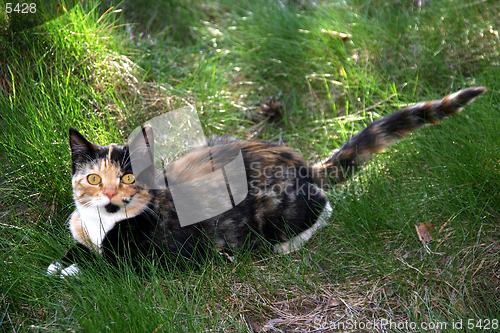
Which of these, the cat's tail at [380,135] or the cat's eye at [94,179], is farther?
the cat's tail at [380,135]

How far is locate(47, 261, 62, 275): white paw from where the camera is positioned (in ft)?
7.85

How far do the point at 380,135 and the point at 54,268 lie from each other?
6.88ft

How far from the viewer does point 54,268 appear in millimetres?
2418

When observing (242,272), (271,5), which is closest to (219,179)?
(242,272)

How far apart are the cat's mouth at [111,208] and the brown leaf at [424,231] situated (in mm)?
1633

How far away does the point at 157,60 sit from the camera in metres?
4.23

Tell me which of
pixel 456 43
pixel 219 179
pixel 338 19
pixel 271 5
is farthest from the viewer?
pixel 271 5

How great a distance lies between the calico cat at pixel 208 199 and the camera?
2.44 m

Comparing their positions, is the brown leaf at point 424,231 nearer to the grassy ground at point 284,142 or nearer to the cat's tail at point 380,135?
the grassy ground at point 284,142

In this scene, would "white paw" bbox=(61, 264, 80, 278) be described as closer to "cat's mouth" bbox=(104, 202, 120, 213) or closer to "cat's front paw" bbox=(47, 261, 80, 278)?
"cat's front paw" bbox=(47, 261, 80, 278)

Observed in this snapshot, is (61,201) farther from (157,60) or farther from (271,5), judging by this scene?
(271,5)

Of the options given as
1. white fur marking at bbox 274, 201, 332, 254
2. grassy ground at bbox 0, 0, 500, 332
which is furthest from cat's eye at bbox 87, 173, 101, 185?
white fur marking at bbox 274, 201, 332, 254

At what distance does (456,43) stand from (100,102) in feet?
10.2

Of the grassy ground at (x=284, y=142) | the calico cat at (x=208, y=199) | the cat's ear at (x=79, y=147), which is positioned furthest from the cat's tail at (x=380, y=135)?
the cat's ear at (x=79, y=147)
